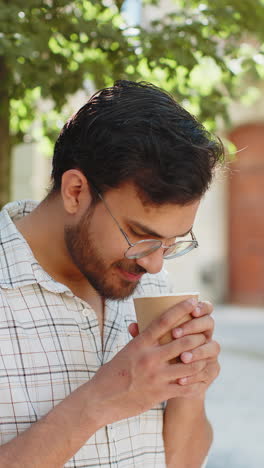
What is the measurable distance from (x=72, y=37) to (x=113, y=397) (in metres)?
1.87

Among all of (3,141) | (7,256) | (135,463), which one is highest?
(3,141)

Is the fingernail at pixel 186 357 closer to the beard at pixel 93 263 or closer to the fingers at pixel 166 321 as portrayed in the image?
the fingers at pixel 166 321

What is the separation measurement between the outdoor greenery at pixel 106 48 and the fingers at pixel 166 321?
135 cm

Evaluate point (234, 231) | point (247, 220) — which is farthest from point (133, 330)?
point (234, 231)

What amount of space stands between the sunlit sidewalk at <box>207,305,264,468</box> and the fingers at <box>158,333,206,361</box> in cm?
292

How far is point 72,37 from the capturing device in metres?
2.89

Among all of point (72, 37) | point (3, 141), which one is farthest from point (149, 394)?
point (3, 141)

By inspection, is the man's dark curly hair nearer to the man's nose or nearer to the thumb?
the man's nose

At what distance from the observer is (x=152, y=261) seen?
68.2 inches

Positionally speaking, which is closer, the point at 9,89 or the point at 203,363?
the point at 203,363

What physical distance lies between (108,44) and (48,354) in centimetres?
168

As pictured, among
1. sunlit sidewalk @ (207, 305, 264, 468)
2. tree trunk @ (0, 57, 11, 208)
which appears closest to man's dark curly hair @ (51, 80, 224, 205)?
tree trunk @ (0, 57, 11, 208)

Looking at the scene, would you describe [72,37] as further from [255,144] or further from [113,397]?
[255,144]

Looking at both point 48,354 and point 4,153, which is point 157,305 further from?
point 4,153
